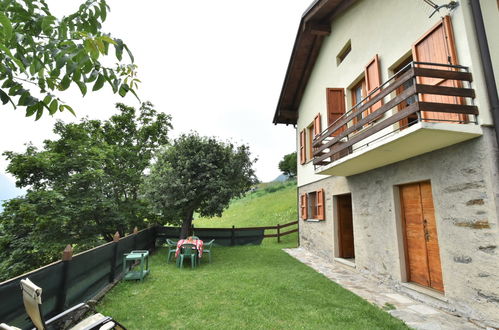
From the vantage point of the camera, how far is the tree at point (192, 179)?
385 inches

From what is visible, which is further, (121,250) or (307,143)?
(307,143)

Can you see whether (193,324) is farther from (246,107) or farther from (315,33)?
(246,107)

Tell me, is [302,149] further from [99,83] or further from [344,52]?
[99,83]

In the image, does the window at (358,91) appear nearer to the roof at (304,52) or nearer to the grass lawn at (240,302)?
the roof at (304,52)

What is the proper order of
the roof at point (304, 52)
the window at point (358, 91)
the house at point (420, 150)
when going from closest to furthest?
the house at point (420, 150), the window at point (358, 91), the roof at point (304, 52)

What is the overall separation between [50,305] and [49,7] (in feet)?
13.4

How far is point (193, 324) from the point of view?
4023mm

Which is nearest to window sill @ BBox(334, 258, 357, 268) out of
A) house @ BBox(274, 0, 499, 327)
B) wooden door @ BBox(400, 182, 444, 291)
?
house @ BBox(274, 0, 499, 327)

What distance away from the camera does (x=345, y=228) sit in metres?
8.73

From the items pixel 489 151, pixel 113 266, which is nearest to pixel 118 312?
pixel 113 266

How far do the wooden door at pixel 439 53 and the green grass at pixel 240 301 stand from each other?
3717 millimetres

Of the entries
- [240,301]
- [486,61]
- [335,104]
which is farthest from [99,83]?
[335,104]

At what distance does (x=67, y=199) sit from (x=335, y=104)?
1062cm

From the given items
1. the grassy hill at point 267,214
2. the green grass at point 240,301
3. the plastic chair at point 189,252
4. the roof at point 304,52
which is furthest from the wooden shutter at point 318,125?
the grassy hill at point 267,214
